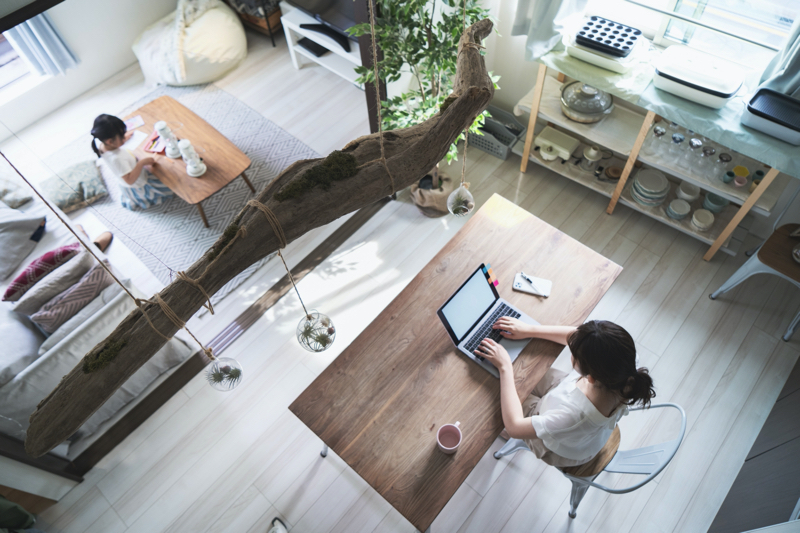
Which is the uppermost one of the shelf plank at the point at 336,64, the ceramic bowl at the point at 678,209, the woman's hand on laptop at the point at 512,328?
the woman's hand on laptop at the point at 512,328

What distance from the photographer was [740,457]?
245cm

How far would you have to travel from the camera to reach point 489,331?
2107 millimetres

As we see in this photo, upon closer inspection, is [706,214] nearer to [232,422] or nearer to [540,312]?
[540,312]

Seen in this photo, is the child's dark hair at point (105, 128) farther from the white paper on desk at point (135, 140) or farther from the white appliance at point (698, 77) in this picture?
the white appliance at point (698, 77)

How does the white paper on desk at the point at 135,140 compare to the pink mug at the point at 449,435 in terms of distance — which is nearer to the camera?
the pink mug at the point at 449,435

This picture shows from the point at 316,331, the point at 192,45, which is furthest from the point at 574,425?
the point at 192,45

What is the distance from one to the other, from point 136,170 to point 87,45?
188 cm

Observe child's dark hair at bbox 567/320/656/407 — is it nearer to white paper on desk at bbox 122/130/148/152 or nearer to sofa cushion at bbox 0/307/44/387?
sofa cushion at bbox 0/307/44/387

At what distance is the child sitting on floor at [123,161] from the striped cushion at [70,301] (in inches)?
34.8

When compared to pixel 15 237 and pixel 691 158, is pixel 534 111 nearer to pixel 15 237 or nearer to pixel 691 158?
pixel 691 158

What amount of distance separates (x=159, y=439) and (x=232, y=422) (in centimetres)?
40

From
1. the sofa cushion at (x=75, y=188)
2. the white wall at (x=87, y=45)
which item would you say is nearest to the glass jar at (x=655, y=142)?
the sofa cushion at (x=75, y=188)

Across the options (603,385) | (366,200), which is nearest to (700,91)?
(603,385)

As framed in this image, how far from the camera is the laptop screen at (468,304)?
6.70 ft
